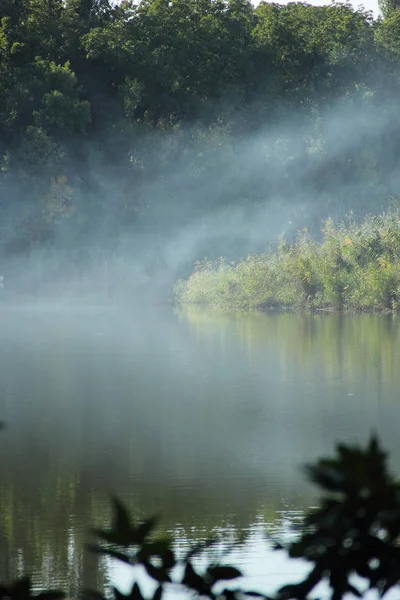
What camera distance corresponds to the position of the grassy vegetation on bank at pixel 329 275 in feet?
60.6

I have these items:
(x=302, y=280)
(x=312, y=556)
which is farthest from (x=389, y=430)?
(x=302, y=280)

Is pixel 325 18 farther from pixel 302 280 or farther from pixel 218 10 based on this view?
pixel 302 280

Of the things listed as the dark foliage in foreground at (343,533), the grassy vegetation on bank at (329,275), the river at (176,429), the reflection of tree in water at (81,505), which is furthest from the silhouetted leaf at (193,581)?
the grassy vegetation on bank at (329,275)

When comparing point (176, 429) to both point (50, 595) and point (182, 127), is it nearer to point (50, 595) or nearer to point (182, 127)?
point (50, 595)

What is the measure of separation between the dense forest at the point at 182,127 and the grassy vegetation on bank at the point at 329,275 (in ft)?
27.9

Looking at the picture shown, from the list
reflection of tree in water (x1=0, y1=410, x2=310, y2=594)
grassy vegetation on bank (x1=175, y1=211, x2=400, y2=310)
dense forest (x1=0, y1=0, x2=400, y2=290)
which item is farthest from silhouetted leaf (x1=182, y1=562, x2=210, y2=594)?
dense forest (x1=0, y1=0, x2=400, y2=290)

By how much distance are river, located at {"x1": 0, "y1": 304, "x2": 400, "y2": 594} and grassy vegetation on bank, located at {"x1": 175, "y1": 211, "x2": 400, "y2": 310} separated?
420 centimetres

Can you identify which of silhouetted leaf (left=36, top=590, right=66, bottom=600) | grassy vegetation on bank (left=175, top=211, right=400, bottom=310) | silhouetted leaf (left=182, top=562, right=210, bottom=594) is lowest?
silhouetted leaf (left=182, top=562, right=210, bottom=594)

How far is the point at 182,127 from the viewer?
32.2 m

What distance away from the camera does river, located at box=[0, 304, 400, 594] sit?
436 centimetres

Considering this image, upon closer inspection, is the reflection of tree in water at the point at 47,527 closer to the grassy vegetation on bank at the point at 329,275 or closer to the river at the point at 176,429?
the river at the point at 176,429

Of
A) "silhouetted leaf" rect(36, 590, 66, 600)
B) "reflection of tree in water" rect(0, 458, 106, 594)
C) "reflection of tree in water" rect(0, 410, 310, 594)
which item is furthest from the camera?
"reflection of tree in water" rect(0, 410, 310, 594)

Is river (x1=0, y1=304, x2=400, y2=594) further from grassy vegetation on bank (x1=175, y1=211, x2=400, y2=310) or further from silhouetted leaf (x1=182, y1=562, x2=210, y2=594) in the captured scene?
grassy vegetation on bank (x1=175, y1=211, x2=400, y2=310)

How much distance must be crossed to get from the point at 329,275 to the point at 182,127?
14.3m
